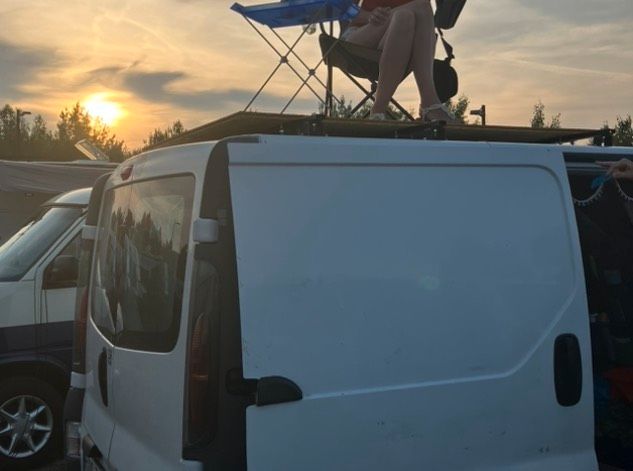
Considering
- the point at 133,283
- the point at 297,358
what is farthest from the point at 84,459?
the point at 297,358

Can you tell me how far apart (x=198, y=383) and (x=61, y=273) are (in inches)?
130

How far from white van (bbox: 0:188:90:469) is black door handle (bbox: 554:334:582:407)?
12.1 ft

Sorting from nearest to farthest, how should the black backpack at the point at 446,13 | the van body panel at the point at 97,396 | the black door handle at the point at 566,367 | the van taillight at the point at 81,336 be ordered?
the black door handle at the point at 566,367
the van body panel at the point at 97,396
the van taillight at the point at 81,336
the black backpack at the point at 446,13

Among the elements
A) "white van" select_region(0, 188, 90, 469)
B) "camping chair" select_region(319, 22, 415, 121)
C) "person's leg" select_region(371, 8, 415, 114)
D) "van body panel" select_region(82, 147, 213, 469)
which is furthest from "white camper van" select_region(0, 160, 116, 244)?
"van body panel" select_region(82, 147, 213, 469)

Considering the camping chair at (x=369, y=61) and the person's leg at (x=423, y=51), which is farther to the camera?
the camping chair at (x=369, y=61)

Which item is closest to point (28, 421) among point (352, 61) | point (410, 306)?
point (352, 61)

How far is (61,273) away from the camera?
5199mm

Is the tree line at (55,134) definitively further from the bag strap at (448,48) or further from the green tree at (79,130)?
the bag strap at (448,48)

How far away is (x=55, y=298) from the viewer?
5195mm

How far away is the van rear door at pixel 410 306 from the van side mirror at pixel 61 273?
3320mm

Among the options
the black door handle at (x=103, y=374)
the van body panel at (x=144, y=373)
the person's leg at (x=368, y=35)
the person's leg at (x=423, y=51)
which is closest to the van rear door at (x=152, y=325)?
the van body panel at (x=144, y=373)

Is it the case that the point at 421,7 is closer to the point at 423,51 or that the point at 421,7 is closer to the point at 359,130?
the point at 423,51

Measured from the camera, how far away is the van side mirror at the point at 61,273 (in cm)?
518

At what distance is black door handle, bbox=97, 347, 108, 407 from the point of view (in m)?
2.96
